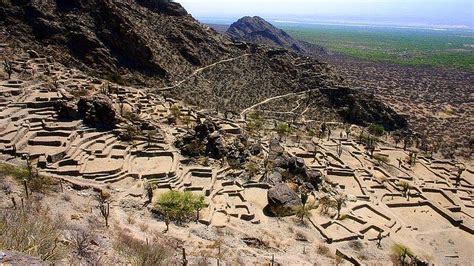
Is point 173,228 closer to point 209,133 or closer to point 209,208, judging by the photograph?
point 209,208

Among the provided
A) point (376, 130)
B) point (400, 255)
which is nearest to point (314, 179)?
point (400, 255)

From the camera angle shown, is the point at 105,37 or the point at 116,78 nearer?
the point at 116,78

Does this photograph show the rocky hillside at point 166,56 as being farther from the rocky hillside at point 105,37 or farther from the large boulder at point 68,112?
the large boulder at point 68,112

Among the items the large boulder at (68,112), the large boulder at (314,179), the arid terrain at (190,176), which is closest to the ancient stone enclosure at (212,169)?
the arid terrain at (190,176)

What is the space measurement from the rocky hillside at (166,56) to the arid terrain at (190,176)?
1.55 feet

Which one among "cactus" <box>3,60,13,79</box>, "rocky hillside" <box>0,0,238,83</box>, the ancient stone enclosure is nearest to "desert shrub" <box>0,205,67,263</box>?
the ancient stone enclosure

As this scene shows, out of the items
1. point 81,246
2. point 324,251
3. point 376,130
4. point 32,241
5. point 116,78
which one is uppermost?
point 32,241

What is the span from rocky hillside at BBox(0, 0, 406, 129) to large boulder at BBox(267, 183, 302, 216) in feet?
120

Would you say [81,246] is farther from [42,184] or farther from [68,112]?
[68,112]

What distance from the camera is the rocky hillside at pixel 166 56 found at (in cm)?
6806

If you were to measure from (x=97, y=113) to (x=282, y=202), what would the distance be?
21762 millimetres

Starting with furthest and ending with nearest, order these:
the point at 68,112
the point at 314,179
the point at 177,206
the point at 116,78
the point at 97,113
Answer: the point at 116,78, the point at 68,112, the point at 97,113, the point at 314,179, the point at 177,206

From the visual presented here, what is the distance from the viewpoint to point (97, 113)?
1629 inches

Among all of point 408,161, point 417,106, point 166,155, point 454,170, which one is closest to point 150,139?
point 166,155
